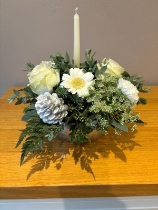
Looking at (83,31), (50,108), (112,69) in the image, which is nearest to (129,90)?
(112,69)

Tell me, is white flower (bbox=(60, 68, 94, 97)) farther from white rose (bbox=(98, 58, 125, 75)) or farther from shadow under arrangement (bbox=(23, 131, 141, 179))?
shadow under arrangement (bbox=(23, 131, 141, 179))

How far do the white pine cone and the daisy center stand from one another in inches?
2.0

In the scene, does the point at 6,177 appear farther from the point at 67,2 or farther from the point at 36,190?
the point at 67,2

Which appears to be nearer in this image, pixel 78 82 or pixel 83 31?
pixel 78 82

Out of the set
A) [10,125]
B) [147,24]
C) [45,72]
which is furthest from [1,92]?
[147,24]

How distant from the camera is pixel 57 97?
0.51m

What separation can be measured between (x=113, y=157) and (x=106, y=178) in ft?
0.25

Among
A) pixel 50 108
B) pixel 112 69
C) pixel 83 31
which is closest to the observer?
pixel 50 108

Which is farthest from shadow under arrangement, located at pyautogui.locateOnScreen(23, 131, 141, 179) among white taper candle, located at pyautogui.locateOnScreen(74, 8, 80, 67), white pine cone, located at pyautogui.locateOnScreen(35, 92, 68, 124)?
white taper candle, located at pyautogui.locateOnScreen(74, 8, 80, 67)

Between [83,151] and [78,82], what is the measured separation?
197mm

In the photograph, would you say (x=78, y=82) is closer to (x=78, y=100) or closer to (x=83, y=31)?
(x=78, y=100)

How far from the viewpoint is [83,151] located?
61cm

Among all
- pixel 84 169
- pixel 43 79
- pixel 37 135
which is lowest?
pixel 84 169

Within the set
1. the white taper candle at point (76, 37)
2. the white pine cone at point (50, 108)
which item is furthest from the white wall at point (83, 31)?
the white pine cone at point (50, 108)
